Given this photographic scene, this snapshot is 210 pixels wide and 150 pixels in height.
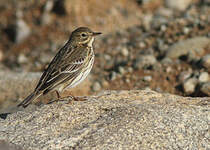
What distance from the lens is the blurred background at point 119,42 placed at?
11.8 metres

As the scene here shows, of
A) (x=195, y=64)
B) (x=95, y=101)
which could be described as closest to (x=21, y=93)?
→ (x=95, y=101)

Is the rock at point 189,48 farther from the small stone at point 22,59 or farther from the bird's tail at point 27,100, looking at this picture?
the bird's tail at point 27,100

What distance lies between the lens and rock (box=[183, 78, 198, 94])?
1116cm

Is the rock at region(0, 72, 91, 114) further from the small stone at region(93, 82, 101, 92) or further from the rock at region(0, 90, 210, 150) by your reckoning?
the rock at region(0, 90, 210, 150)

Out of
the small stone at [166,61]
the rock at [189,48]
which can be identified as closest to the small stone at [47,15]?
the rock at [189,48]

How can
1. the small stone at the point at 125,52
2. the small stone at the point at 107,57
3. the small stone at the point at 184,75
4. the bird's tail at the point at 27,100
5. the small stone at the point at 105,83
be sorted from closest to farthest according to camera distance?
the bird's tail at the point at 27,100
the small stone at the point at 184,75
the small stone at the point at 105,83
the small stone at the point at 125,52
the small stone at the point at 107,57

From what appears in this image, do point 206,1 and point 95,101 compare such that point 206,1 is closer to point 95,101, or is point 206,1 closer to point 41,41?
point 41,41

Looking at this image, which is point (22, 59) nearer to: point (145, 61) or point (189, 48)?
point (145, 61)

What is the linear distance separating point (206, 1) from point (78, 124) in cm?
1032

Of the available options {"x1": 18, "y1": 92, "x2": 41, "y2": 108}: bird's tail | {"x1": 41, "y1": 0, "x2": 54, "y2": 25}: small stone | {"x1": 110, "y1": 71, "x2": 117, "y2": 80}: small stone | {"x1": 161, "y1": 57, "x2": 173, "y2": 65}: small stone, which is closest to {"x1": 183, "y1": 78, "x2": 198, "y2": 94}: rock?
{"x1": 161, "y1": 57, "x2": 173, "y2": 65}: small stone

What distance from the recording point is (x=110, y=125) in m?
7.00

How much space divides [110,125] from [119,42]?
807 cm

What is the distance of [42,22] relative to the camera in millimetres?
16500

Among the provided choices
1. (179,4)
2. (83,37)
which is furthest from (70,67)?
(179,4)
